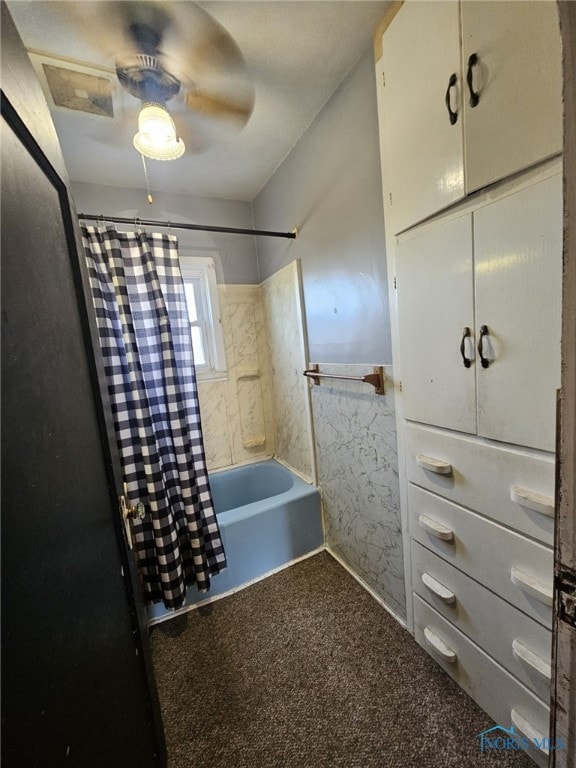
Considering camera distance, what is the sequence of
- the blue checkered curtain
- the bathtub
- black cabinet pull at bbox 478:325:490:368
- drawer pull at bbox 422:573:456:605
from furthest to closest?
the bathtub < the blue checkered curtain < drawer pull at bbox 422:573:456:605 < black cabinet pull at bbox 478:325:490:368

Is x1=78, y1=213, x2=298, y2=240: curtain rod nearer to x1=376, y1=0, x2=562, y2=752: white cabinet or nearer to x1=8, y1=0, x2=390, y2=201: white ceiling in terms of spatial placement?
x1=8, y1=0, x2=390, y2=201: white ceiling

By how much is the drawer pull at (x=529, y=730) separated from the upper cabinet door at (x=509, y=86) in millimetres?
1664

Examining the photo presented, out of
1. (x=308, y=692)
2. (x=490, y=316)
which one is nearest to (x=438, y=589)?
(x=308, y=692)

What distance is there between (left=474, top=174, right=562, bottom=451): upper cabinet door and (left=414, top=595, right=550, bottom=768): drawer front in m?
0.83

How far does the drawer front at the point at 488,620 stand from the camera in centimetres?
88

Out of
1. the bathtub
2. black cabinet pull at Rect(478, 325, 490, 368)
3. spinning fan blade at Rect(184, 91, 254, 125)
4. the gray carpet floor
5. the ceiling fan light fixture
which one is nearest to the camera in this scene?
black cabinet pull at Rect(478, 325, 490, 368)

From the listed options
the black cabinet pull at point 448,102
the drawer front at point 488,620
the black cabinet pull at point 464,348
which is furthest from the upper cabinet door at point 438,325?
the drawer front at point 488,620

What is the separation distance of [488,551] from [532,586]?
0.48 ft

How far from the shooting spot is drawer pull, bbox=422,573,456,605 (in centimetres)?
115

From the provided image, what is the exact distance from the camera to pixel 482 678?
1.08 m

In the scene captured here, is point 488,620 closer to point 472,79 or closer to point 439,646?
point 439,646

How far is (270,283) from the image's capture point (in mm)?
2363

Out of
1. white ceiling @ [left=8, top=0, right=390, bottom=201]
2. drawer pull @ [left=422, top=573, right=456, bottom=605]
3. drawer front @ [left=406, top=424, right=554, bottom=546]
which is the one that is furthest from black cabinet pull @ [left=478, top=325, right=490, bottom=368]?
white ceiling @ [left=8, top=0, right=390, bottom=201]

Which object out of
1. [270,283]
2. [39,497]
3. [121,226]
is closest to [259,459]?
[270,283]
